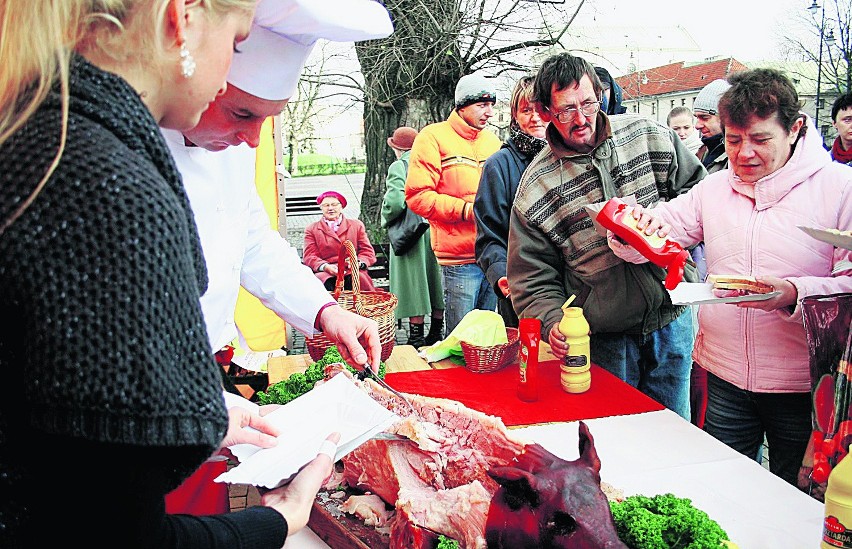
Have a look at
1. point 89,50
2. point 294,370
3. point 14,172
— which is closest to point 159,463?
point 14,172

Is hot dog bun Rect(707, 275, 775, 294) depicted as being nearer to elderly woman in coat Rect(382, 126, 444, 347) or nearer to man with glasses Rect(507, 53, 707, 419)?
man with glasses Rect(507, 53, 707, 419)

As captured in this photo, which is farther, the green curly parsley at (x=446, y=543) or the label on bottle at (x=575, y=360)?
the label on bottle at (x=575, y=360)

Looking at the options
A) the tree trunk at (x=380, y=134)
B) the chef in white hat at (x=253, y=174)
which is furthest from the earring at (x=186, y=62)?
the tree trunk at (x=380, y=134)

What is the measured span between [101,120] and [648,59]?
51.9ft

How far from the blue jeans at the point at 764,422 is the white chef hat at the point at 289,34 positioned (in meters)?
1.94

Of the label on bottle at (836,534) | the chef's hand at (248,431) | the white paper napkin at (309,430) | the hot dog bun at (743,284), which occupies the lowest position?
the label on bottle at (836,534)

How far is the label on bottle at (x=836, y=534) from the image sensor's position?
145 cm

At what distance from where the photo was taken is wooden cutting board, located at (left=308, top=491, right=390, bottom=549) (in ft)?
5.73

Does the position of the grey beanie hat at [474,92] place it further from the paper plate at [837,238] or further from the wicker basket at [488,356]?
the paper plate at [837,238]

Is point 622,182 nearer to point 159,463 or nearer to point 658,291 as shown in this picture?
point 658,291

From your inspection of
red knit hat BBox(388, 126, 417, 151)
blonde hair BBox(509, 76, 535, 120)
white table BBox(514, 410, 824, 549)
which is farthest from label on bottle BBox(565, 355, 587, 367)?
red knit hat BBox(388, 126, 417, 151)

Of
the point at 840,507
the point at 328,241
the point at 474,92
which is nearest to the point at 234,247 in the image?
the point at 840,507

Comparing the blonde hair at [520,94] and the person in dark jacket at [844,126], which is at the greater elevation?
the blonde hair at [520,94]

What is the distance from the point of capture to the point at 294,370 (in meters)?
3.11
